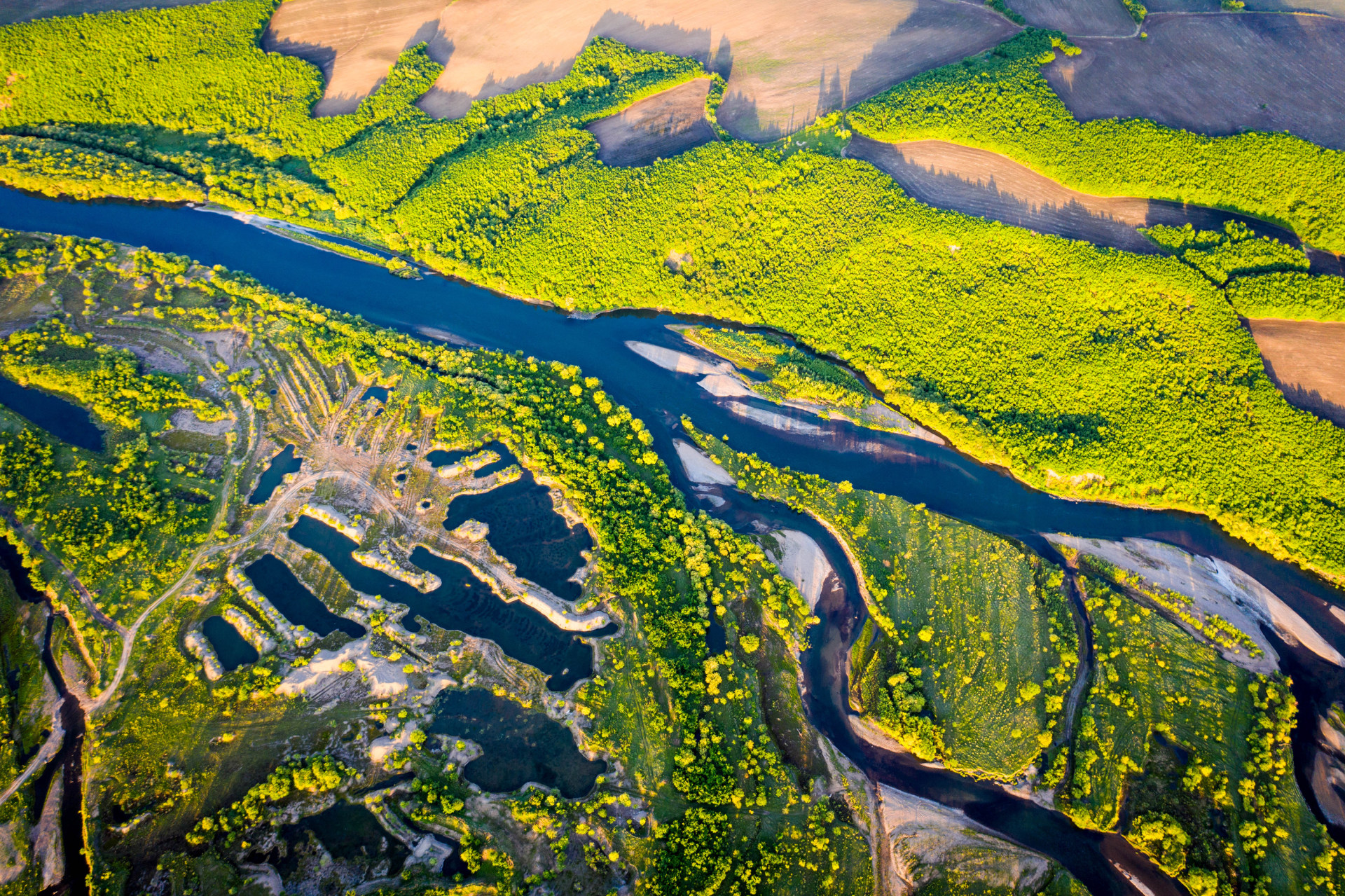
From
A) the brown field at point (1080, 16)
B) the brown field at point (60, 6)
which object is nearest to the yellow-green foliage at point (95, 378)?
the brown field at point (60, 6)

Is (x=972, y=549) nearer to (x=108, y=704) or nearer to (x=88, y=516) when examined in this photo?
(x=108, y=704)

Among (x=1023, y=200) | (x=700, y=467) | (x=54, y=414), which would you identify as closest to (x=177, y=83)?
(x=54, y=414)

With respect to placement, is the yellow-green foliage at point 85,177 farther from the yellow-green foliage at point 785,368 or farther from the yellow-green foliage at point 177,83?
the yellow-green foliage at point 785,368

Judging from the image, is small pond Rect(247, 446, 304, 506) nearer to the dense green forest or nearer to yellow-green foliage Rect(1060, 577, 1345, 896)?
the dense green forest

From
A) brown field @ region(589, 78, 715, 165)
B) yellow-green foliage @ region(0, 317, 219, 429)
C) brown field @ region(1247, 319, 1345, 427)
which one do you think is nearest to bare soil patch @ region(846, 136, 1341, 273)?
brown field @ region(1247, 319, 1345, 427)

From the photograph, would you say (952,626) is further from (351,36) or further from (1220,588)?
(351,36)
